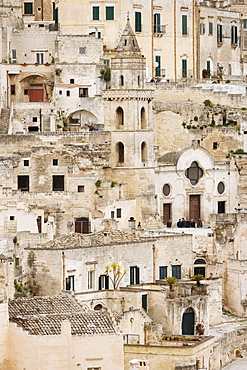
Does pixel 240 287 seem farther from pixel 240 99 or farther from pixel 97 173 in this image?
pixel 240 99

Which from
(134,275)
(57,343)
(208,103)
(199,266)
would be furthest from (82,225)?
(57,343)

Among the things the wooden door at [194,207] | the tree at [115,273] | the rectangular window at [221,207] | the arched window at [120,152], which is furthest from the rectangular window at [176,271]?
the rectangular window at [221,207]

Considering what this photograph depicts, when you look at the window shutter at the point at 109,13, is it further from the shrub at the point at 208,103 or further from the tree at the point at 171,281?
the tree at the point at 171,281

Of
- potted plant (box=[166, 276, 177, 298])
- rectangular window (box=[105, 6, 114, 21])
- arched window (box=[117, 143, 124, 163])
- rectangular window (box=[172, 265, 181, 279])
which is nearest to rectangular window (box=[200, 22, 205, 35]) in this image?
rectangular window (box=[105, 6, 114, 21])

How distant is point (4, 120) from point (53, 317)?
72.3ft

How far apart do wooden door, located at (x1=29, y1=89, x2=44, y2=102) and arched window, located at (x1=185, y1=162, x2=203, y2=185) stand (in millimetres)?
9344

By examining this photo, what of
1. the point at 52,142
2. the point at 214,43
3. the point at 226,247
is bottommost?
the point at 226,247

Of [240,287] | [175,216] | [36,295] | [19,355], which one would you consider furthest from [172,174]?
[19,355]

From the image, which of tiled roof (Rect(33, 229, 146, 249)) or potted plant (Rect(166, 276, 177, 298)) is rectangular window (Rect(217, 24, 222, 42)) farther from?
potted plant (Rect(166, 276, 177, 298))

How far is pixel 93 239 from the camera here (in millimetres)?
71625

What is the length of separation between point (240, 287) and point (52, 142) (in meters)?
12.1

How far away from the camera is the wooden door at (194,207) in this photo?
82.6 metres

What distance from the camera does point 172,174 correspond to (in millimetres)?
81625

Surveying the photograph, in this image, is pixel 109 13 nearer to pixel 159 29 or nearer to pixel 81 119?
pixel 159 29
